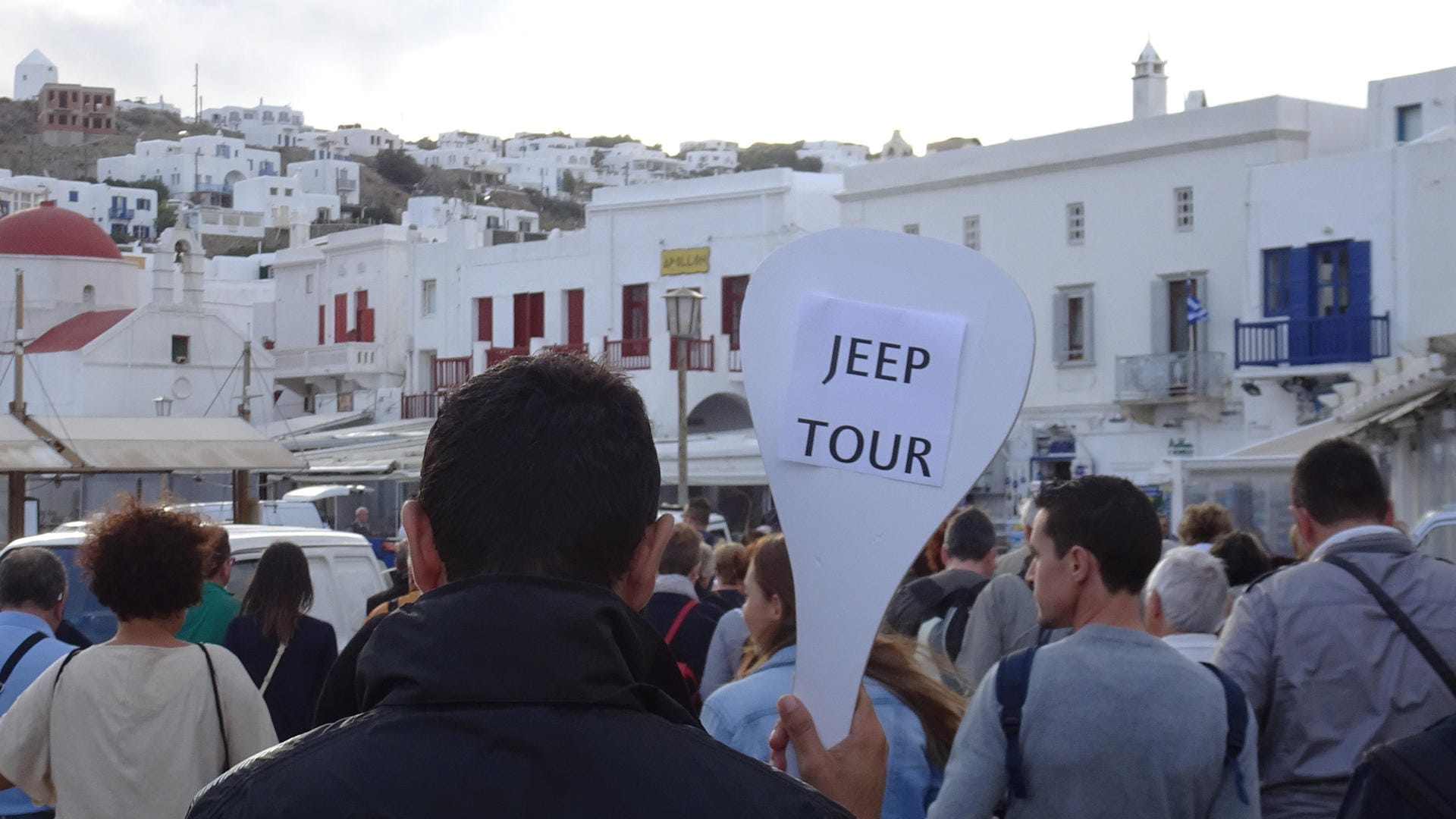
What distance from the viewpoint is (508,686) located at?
1823 mm

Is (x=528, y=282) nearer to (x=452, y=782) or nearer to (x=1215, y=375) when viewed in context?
(x=1215, y=375)

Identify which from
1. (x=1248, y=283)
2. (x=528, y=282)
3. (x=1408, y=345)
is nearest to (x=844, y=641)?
(x=1408, y=345)

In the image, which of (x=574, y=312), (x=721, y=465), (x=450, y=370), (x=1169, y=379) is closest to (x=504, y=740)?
(x=1169, y=379)

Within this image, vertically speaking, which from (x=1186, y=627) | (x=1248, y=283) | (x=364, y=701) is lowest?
(x=1186, y=627)

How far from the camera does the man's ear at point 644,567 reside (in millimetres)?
2084

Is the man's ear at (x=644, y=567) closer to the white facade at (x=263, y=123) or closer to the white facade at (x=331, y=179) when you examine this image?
the white facade at (x=331, y=179)

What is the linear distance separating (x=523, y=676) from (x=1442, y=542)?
9.36 metres

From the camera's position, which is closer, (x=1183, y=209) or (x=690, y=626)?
(x=690, y=626)

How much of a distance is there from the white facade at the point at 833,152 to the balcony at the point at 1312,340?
323 ft

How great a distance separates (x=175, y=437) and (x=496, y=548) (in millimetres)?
19163

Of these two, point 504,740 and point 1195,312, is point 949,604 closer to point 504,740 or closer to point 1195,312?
point 504,740

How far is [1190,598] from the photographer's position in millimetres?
5250

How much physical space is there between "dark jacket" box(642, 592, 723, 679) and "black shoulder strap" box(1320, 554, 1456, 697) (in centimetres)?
339

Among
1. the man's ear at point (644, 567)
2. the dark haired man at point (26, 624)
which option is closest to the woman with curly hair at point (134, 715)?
the dark haired man at point (26, 624)
